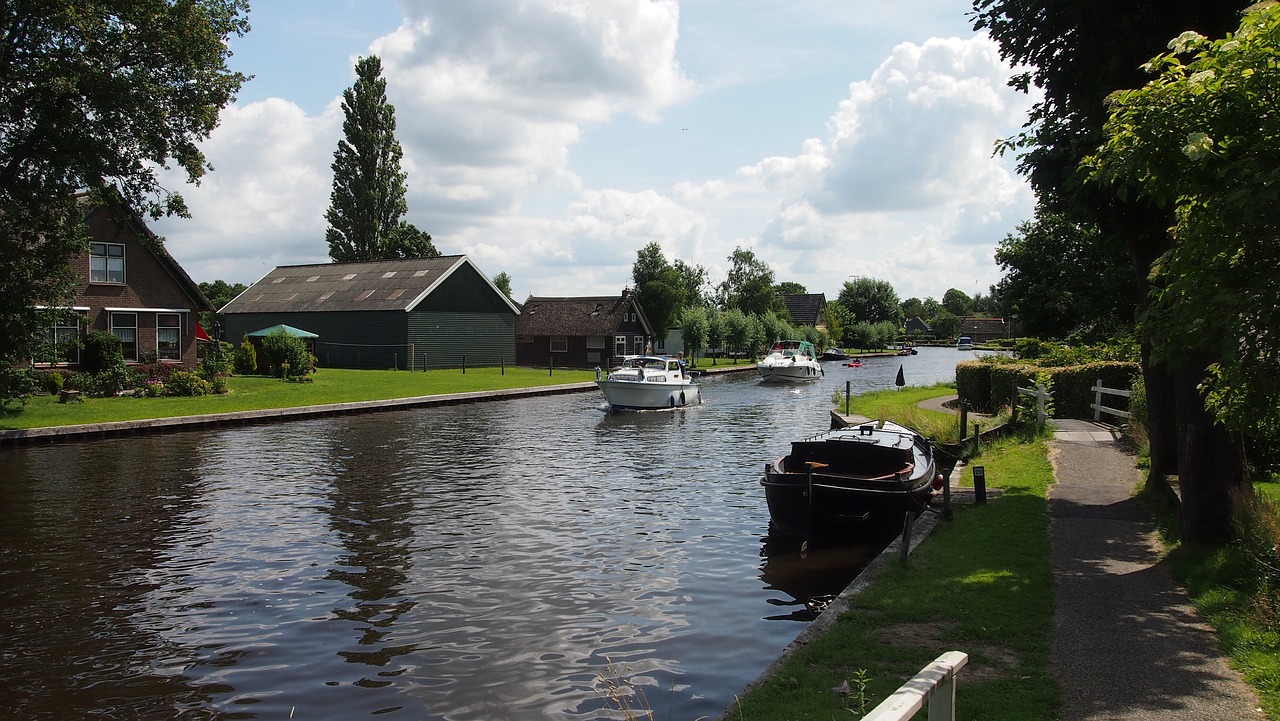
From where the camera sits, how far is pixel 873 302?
14525cm

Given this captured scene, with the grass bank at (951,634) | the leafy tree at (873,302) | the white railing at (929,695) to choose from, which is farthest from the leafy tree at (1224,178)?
the leafy tree at (873,302)

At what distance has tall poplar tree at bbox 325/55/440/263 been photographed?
7000 centimetres

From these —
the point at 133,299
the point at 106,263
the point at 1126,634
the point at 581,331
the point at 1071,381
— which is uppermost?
the point at 106,263

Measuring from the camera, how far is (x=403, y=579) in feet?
39.9

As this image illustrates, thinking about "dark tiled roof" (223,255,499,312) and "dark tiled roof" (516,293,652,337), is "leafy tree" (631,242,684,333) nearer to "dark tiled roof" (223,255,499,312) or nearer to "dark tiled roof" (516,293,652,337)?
"dark tiled roof" (516,293,652,337)

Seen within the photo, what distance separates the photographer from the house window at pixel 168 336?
3716 cm

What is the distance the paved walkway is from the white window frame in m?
36.1

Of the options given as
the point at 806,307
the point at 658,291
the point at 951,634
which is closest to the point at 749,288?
the point at 806,307

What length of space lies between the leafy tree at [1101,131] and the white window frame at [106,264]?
3432cm

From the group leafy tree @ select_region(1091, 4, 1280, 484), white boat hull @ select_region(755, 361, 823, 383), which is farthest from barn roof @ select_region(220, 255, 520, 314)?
leafy tree @ select_region(1091, 4, 1280, 484)

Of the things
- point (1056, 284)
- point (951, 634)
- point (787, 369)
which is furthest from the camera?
point (787, 369)

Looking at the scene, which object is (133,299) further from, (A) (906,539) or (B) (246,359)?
(A) (906,539)

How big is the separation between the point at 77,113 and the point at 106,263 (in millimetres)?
12586

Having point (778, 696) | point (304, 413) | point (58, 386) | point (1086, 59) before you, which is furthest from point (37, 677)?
point (58, 386)
